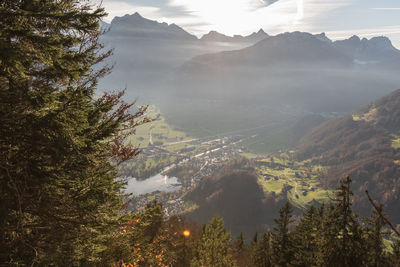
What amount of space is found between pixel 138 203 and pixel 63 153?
563 feet

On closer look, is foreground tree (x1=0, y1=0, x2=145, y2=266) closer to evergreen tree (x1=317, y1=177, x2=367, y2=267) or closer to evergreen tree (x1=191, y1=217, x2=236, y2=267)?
evergreen tree (x1=317, y1=177, x2=367, y2=267)

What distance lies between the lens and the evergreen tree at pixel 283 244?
85.9ft

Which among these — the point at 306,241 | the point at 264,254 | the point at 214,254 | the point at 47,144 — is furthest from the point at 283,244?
the point at 47,144

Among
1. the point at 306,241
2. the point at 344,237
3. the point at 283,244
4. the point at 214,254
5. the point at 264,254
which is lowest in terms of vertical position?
the point at 264,254

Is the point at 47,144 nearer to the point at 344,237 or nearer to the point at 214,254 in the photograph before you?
the point at 344,237

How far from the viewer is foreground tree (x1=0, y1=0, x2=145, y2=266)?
246 inches

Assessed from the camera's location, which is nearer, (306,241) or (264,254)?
(306,241)

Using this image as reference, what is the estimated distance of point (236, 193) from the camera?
19250 centimetres

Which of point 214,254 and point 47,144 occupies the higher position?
point 47,144

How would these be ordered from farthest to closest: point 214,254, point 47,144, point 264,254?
point 264,254, point 214,254, point 47,144

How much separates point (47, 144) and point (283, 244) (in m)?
26.7

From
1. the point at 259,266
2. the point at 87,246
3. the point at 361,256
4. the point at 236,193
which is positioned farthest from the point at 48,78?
the point at 236,193

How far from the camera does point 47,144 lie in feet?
22.2

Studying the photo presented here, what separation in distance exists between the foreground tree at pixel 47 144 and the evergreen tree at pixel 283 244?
22066mm
